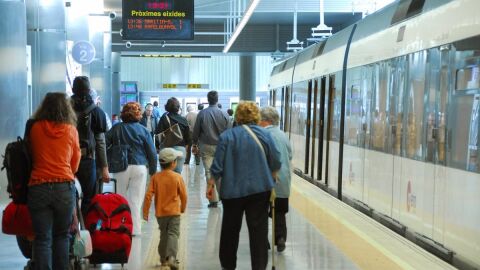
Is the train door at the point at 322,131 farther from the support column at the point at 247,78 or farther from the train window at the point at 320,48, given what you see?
the support column at the point at 247,78

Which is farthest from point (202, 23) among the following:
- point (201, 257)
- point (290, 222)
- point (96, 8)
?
point (201, 257)

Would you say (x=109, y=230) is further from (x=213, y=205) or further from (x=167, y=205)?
(x=213, y=205)

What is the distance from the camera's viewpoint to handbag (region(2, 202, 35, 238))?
646 centimetres

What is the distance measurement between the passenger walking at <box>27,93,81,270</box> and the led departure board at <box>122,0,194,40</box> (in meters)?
15.4

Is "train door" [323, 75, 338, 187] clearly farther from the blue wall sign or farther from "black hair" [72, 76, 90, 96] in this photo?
"black hair" [72, 76, 90, 96]

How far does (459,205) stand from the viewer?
7.62 metres

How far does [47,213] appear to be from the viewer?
20.7 ft

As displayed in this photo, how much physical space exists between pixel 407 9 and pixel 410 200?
7.44 ft

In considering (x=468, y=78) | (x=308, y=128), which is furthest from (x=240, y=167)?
(x=308, y=128)

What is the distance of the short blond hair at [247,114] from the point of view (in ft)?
23.3

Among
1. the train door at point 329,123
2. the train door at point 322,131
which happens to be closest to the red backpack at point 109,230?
the train door at point 329,123

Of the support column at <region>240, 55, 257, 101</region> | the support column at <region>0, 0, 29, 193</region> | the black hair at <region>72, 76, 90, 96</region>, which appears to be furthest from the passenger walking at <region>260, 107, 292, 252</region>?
the support column at <region>240, 55, 257, 101</region>

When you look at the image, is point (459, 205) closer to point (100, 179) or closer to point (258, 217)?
point (258, 217)

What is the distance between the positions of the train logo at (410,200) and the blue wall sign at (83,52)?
35.9 feet
